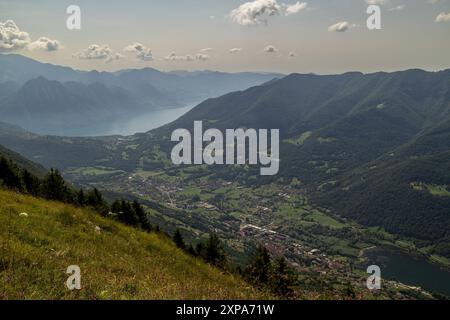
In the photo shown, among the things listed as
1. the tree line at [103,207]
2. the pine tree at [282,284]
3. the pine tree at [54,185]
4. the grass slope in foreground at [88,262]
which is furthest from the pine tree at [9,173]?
the pine tree at [282,284]

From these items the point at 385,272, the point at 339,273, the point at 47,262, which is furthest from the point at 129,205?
the point at 385,272

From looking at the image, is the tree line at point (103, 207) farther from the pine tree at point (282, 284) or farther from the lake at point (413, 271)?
the lake at point (413, 271)

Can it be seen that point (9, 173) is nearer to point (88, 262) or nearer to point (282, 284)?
point (88, 262)

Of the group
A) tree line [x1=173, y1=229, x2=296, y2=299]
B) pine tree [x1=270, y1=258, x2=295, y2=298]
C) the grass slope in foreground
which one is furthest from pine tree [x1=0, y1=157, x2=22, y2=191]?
pine tree [x1=270, y1=258, x2=295, y2=298]

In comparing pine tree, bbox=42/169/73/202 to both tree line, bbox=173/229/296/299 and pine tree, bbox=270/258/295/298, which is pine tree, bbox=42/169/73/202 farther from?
pine tree, bbox=270/258/295/298

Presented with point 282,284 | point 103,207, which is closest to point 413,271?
point 103,207
